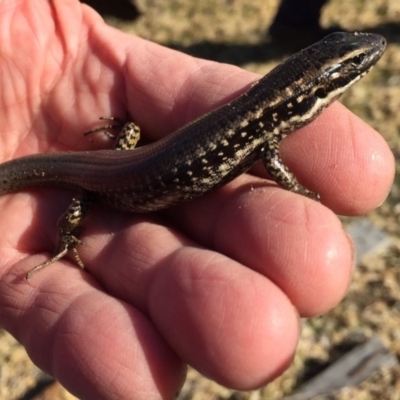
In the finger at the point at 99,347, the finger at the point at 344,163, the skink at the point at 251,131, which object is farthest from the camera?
the skink at the point at 251,131

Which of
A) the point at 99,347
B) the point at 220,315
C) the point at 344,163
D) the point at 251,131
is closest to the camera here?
the point at 220,315

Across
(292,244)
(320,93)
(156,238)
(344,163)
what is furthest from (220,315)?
(320,93)

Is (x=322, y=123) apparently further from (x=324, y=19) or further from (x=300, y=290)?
(x=324, y=19)

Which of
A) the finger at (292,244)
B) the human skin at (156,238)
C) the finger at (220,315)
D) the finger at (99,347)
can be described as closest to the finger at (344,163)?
the human skin at (156,238)

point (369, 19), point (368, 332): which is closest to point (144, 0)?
point (369, 19)

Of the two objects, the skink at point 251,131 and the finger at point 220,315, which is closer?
the finger at point 220,315

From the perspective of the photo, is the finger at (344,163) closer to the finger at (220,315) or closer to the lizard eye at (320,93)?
the lizard eye at (320,93)

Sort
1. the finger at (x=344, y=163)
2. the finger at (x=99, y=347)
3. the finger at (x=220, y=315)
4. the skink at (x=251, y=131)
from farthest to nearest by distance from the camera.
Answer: the skink at (x=251, y=131) → the finger at (x=344, y=163) → the finger at (x=99, y=347) → the finger at (x=220, y=315)

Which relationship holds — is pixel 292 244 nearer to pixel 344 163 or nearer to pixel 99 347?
pixel 344 163
